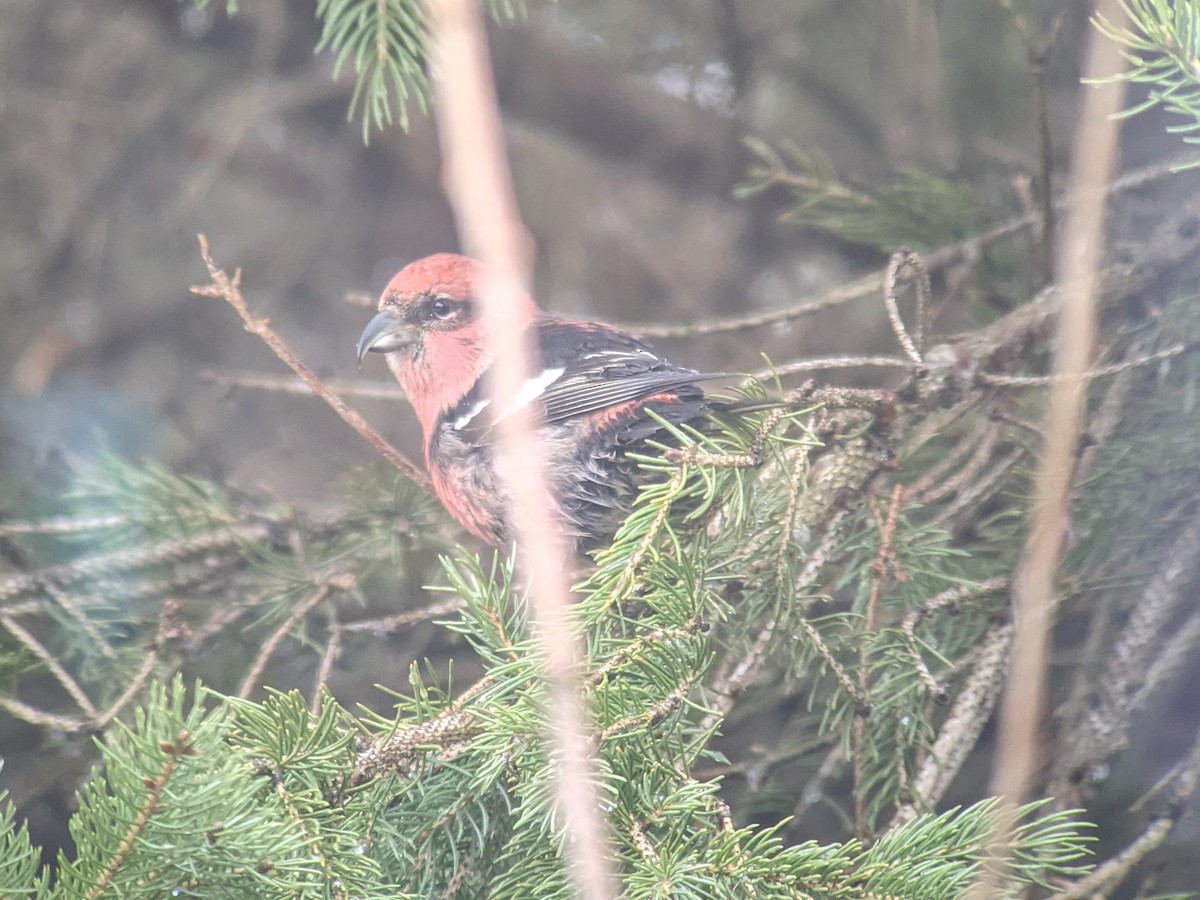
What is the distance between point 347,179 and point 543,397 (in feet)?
8.27

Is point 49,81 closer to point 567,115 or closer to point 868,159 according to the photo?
point 567,115

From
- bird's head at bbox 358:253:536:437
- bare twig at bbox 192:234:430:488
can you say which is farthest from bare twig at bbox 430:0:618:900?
bird's head at bbox 358:253:536:437

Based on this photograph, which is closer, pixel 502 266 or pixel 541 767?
pixel 502 266

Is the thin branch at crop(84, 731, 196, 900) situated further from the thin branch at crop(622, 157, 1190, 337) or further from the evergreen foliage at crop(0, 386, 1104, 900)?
the thin branch at crop(622, 157, 1190, 337)

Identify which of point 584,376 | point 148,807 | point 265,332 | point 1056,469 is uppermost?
point 584,376

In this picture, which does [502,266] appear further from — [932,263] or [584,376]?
[932,263]

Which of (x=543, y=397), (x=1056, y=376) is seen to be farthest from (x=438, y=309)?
(x=1056, y=376)

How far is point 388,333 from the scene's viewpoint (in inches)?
113

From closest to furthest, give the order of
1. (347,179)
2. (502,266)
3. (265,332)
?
1. (502,266)
2. (265,332)
3. (347,179)

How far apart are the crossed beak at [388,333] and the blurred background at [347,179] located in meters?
1.02

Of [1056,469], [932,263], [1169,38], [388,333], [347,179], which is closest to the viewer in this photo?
[1169,38]

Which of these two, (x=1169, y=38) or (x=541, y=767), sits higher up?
(x=1169, y=38)

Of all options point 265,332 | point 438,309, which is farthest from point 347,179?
point 265,332

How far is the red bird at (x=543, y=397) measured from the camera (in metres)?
2.32
